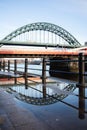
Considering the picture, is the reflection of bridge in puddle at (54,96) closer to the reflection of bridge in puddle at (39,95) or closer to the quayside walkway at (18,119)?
the reflection of bridge in puddle at (39,95)

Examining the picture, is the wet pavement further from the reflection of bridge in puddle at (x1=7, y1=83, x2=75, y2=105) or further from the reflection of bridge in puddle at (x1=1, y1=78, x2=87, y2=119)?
the reflection of bridge in puddle at (x1=7, y1=83, x2=75, y2=105)

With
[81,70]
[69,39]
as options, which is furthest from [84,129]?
[69,39]

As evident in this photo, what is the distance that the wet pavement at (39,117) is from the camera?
3.17 metres

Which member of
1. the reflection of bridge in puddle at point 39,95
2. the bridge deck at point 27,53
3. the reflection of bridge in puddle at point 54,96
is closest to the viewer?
the reflection of bridge in puddle at point 54,96

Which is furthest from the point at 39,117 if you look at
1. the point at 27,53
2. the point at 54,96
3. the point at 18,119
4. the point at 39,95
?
the point at 27,53

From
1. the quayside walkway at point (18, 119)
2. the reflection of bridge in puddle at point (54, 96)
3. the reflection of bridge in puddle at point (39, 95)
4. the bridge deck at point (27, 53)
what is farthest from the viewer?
the bridge deck at point (27, 53)

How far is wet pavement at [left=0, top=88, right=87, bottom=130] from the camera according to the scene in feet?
10.4

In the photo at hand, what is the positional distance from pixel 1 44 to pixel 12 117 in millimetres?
100679

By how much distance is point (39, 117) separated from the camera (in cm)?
368

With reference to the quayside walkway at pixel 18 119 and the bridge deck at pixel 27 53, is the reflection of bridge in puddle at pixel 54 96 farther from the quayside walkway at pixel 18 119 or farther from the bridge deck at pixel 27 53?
the bridge deck at pixel 27 53

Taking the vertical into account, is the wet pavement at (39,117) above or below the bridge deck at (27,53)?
below

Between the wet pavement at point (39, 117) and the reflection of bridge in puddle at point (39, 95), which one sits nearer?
the wet pavement at point (39, 117)

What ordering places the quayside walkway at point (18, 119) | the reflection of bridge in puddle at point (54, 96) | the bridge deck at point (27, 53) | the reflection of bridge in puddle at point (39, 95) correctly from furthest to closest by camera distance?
the bridge deck at point (27, 53)
the reflection of bridge in puddle at point (39, 95)
the reflection of bridge in puddle at point (54, 96)
the quayside walkway at point (18, 119)

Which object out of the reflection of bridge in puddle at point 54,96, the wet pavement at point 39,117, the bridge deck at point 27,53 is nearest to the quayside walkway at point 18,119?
the wet pavement at point 39,117
